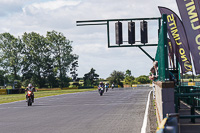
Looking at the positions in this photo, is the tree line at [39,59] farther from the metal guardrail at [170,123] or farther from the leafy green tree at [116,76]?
the metal guardrail at [170,123]

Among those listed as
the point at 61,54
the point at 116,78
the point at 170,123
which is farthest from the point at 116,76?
the point at 170,123

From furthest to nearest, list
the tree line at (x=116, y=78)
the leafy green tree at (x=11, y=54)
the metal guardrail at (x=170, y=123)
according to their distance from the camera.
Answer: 1. the tree line at (x=116, y=78)
2. the leafy green tree at (x=11, y=54)
3. the metal guardrail at (x=170, y=123)

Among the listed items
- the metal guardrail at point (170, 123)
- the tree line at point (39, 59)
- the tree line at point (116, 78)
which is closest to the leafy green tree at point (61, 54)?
the tree line at point (39, 59)

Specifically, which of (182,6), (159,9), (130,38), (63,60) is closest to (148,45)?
(130,38)

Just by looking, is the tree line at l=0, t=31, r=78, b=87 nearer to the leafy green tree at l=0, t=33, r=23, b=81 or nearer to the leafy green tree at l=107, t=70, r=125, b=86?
the leafy green tree at l=0, t=33, r=23, b=81

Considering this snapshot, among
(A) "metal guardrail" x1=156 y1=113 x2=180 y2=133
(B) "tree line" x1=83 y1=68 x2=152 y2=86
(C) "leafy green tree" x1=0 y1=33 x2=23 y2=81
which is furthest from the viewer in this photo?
(B) "tree line" x1=83 y1=68 x2=152 y2=86

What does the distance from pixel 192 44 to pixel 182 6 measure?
1612 mm

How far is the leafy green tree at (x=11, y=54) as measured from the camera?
9175 cm

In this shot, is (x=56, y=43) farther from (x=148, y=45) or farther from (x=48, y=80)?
(x=148, y=45)

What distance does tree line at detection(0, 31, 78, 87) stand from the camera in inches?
3720

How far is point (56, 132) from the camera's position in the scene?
1001cm

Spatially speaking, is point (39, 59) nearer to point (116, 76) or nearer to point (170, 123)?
point (116, 76)

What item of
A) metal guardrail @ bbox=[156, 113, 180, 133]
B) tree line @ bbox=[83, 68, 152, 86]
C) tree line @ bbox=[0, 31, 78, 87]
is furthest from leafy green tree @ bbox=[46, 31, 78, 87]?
metal guardrail @ bbox=[156, 113, 180, 133]

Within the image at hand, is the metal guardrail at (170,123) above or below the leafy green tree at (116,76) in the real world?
below
